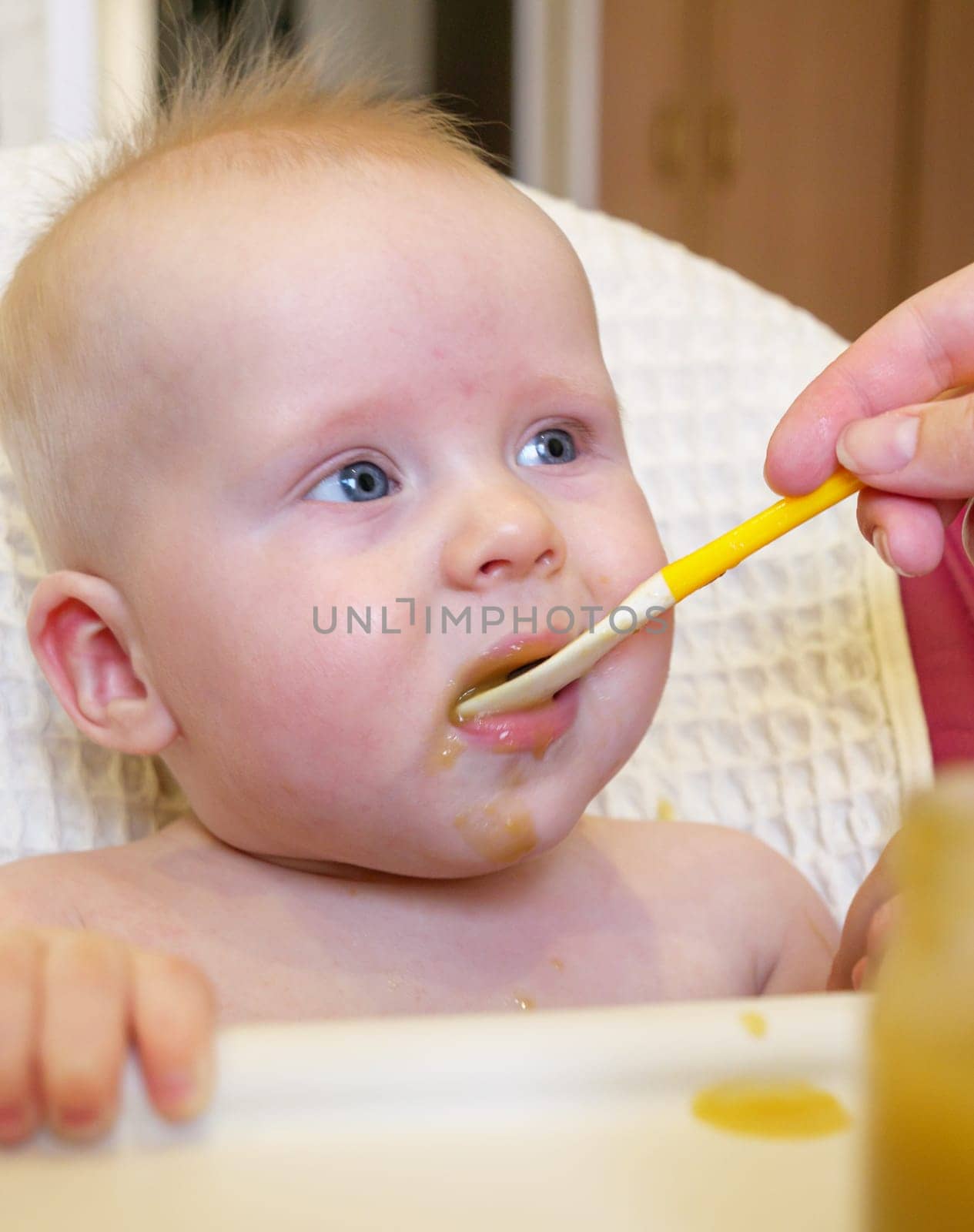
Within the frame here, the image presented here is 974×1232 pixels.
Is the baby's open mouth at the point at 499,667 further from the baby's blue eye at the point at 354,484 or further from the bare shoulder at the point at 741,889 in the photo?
the bare shoulder at the point at 741,889

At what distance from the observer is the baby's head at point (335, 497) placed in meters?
0.68

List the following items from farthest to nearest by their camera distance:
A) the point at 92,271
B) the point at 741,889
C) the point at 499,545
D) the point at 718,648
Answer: the point at 718,648 < the point at 741,889 < the point at 92,271 < the point at 499,545

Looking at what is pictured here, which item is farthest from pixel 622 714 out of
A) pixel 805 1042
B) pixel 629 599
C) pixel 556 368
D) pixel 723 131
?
pixel 723 131

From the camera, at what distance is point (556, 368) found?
767mm

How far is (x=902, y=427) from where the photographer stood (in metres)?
0.70

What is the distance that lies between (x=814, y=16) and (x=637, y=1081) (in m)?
3.53

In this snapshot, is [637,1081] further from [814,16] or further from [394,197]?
[814,16]

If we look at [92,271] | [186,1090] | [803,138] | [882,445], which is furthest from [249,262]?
[803,138]

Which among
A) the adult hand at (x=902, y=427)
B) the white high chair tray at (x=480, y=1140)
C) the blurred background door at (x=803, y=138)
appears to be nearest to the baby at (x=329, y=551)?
the adult hand at (x=902, y=427)

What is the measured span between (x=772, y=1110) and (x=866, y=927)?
40 cm

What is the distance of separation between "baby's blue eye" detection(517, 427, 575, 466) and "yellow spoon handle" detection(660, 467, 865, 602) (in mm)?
125

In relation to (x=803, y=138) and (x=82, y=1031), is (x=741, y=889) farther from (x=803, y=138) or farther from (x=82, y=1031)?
(x=803, y=138)

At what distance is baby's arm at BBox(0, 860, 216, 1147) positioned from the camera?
409 millimetres

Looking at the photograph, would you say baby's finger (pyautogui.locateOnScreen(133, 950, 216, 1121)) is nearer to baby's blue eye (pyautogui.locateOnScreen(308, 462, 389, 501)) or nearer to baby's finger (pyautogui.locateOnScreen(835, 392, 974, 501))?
baby's blue eye (pyautogui.locateOnScreen(308, 462, 389, 501))
